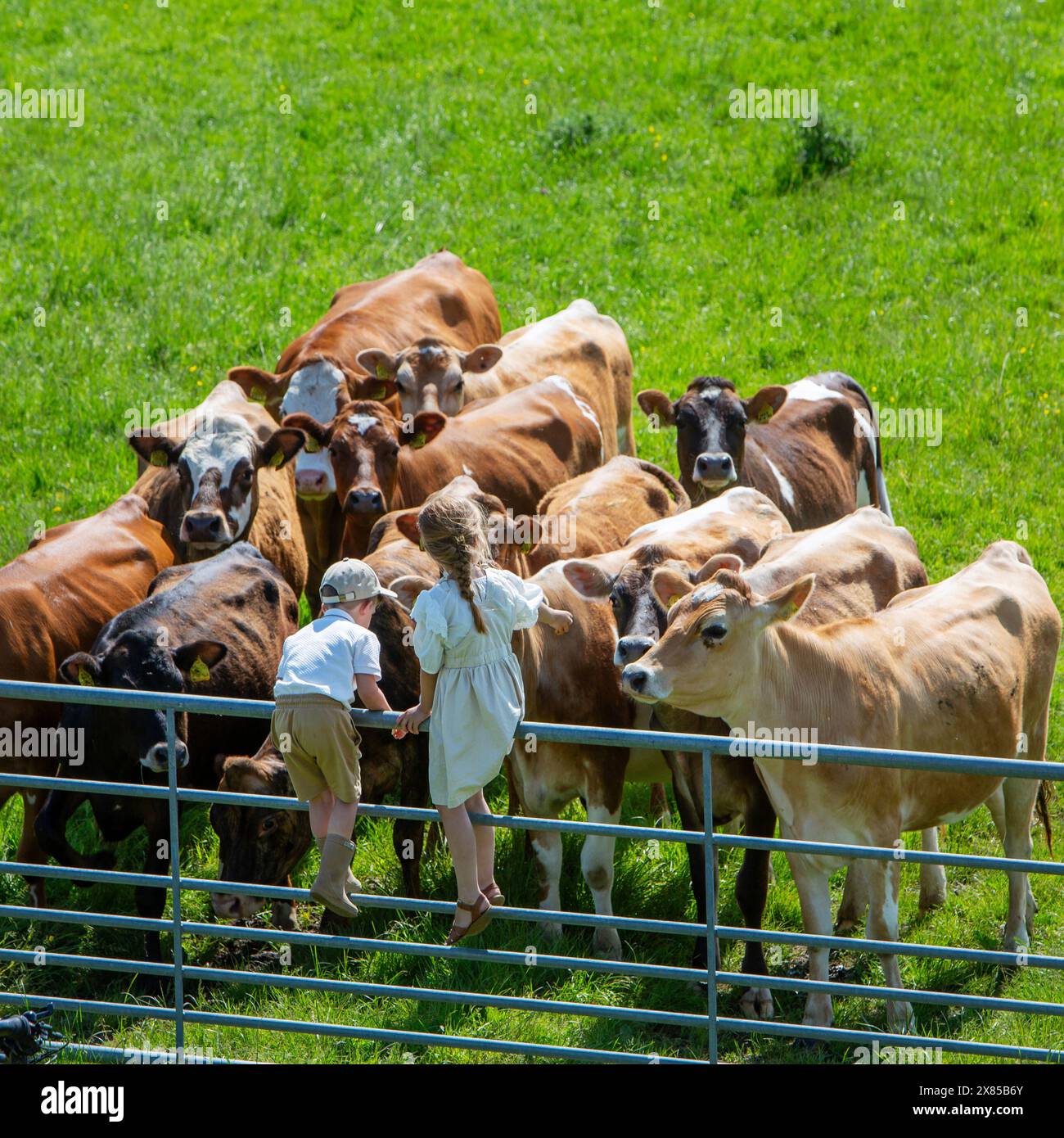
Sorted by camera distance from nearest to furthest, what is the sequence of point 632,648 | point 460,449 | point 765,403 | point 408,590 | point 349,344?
point 632,648
point 408,590
point 460,449
point 765,403
point 349,344

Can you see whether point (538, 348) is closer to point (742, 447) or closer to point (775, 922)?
point (742, 447)

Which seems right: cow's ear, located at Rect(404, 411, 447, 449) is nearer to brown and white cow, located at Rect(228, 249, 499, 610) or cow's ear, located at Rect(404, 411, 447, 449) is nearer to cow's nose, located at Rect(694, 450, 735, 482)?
brown and white cow, located at Rect(228, 249, 499, 610)

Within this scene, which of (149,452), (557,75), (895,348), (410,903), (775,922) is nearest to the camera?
(410,903)

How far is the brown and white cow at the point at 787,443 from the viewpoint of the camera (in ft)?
33.0

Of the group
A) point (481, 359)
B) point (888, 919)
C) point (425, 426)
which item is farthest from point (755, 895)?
point (481, 359)

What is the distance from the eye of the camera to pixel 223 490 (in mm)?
9500

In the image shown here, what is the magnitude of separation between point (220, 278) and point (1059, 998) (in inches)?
461

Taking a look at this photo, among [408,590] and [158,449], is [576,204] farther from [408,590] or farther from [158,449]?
[408,590]

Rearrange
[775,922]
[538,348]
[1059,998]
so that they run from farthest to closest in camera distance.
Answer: [538,348], [775,922], [1059,998]

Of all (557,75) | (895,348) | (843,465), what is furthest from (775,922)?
(557,75)

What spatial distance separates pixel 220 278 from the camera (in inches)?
614

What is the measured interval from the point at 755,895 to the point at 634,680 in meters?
1.72

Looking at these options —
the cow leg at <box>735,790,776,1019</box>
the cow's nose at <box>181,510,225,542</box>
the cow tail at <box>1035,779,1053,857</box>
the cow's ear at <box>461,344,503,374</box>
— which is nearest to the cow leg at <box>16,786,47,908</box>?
the cow's nose at <box>181,510,225,542</box>

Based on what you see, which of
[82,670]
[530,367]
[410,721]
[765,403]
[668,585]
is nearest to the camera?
[410,721]
